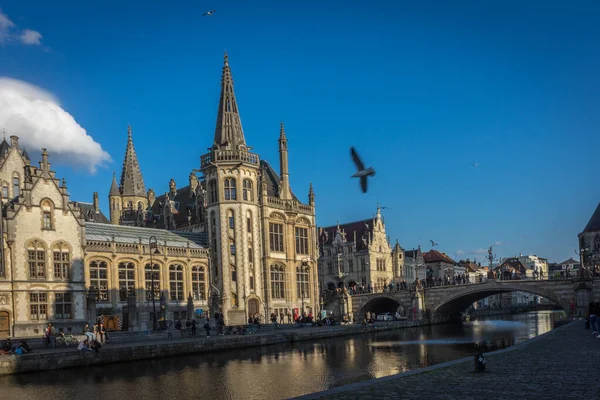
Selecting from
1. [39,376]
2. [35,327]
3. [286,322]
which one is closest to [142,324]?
[35,327]

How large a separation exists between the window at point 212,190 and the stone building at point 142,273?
5.27 m

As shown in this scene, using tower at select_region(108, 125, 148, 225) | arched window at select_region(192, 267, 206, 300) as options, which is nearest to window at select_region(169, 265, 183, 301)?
arched window at select_region(192, 267, 206, 300)

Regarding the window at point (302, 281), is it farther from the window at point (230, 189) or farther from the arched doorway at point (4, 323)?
the arched doorway at point (4, 323)

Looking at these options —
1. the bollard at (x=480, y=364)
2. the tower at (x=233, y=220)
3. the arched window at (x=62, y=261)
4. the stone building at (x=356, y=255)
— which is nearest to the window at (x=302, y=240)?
the tower at (x=233, y=220)

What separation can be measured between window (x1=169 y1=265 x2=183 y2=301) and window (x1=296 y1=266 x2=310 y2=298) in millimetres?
17307

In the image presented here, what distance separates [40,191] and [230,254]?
21.9m

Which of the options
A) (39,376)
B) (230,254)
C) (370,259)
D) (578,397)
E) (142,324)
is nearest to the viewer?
(578,397)

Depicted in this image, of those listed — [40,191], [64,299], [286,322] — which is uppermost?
[40,191]

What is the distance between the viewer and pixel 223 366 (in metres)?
33.4

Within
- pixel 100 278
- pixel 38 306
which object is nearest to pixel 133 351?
pixel 38 306

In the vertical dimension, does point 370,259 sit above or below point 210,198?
below

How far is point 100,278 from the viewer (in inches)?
2265

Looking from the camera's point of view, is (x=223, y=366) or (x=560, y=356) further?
(x=223, y=366)

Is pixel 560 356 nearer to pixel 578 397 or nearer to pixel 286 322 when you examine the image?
pixel 578 397
